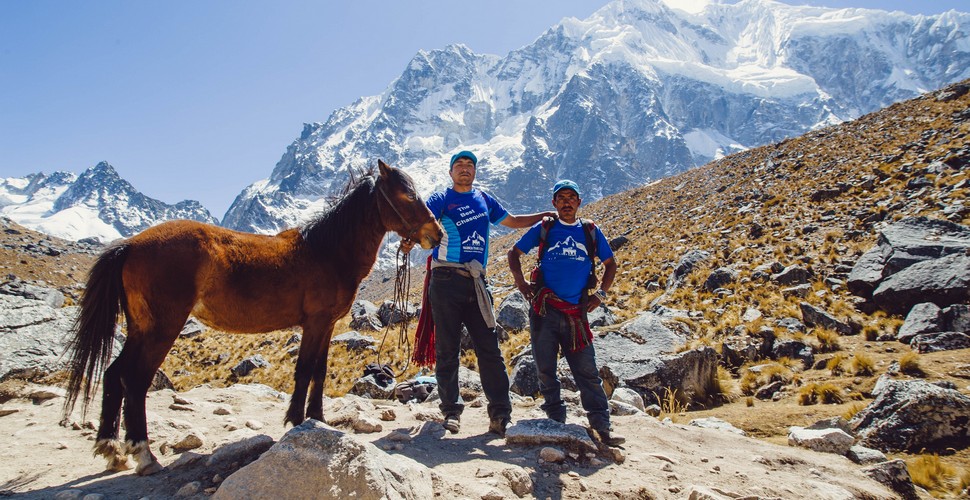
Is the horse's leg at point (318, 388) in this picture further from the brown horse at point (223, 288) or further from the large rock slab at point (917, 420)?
the large rock slab at point (917, 420)

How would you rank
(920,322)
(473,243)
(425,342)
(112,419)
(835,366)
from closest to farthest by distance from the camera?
(112,419) → (473,243) → (425,342) → (835,366) → (920,322)

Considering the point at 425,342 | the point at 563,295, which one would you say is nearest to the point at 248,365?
the point at 425,342

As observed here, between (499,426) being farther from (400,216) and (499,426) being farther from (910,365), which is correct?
(910,365)

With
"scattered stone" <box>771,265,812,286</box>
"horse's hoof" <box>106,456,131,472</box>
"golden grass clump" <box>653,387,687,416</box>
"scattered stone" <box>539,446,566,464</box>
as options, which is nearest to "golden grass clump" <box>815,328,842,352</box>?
"golden grass clump" <box>653,387,687,416</box>

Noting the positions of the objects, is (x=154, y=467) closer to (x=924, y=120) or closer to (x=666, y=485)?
(x=666, y=485)

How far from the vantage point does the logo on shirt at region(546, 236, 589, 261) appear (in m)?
4.91

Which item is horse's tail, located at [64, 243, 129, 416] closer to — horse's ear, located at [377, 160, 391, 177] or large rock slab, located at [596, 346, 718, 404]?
horse's ear, located at [377, 160, 391, 177]

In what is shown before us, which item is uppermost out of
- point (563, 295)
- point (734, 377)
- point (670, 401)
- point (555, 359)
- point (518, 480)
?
point (563, 295)

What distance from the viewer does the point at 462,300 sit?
15.8 ft

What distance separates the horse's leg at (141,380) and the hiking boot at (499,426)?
2.80 m

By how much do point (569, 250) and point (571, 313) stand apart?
0.66m

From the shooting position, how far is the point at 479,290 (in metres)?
4.78

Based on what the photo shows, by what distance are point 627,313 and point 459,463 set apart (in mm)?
11525

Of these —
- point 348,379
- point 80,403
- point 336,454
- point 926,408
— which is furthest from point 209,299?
point 348,379
